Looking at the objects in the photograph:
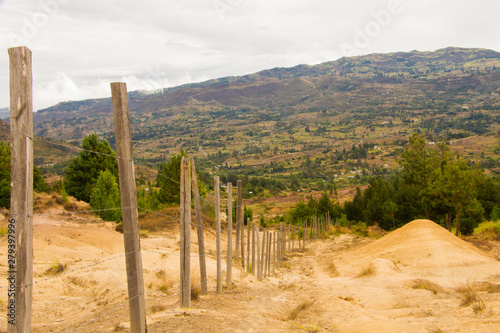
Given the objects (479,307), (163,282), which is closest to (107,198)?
(163,282)

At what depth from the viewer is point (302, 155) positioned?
150 meters

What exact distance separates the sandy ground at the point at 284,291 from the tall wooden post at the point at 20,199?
164 centimetres

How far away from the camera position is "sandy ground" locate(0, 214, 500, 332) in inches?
310

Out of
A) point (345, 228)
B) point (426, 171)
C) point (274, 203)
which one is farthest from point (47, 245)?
point (274, 203)

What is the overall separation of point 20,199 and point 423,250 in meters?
18.6

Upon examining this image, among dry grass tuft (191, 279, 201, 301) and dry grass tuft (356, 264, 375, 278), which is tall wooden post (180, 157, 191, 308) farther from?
dry grass tuft (356, 264, 375, 278)

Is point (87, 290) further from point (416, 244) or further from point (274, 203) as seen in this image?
point (274, 203)

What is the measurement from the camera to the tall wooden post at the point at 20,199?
15.0 ft

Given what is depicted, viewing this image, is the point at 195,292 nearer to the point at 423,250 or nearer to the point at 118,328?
the point at 118,328

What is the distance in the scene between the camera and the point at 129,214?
5.93 metres

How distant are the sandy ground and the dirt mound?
0.20ft

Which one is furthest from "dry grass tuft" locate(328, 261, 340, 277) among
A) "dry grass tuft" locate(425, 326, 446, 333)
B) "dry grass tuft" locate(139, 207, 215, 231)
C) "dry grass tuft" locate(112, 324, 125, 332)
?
"dry grass tuft" locate(112, 324, 125, 332)

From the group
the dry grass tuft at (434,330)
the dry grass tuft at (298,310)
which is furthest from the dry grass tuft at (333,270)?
the dry grass tuft at (434,330)

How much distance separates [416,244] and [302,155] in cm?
13187
